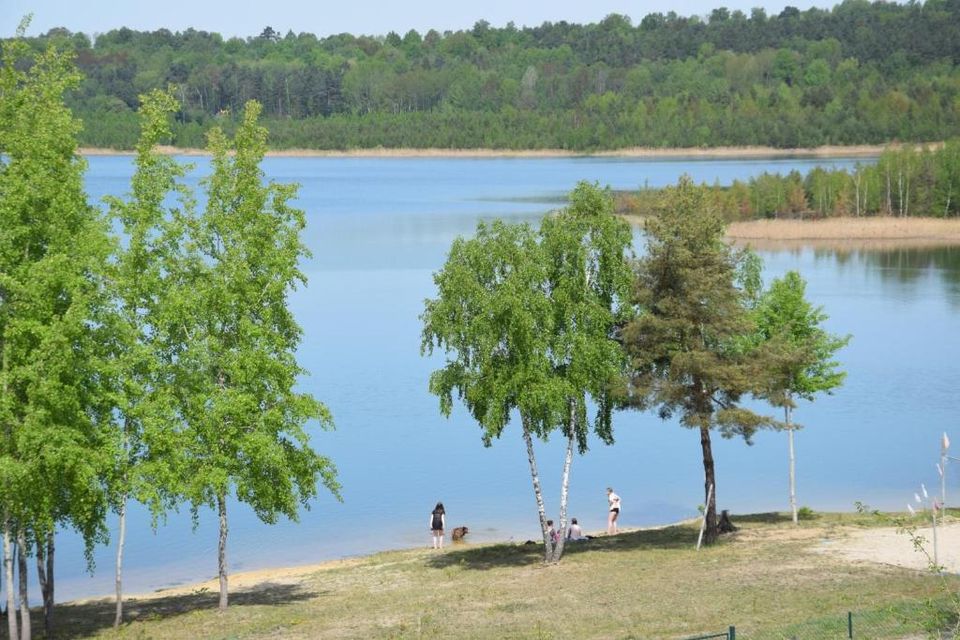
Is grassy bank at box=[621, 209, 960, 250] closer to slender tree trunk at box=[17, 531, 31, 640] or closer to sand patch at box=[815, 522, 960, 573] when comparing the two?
sand patch at box=[815, 522, 960, 573]

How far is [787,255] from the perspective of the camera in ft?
360

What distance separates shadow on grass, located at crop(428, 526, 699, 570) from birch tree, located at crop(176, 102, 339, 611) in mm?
5495

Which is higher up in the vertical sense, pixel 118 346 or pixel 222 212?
pixel 222 212

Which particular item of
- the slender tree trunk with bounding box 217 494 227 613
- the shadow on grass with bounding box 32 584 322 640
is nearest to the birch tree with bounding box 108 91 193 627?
the shadow on grass with bounding box 32 584 322 640

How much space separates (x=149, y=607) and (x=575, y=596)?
890 centimetres

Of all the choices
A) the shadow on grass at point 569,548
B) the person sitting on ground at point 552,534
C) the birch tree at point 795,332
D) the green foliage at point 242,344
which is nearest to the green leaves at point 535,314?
the person sitting on ground at point 552,534

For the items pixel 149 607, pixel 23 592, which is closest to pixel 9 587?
pixel 23 592

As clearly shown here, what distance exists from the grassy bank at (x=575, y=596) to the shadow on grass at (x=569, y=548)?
3.6 inches

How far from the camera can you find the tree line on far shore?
416 ft

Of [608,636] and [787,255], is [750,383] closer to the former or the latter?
[608,636]

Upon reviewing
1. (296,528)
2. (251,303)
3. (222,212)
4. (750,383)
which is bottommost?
(296,528)

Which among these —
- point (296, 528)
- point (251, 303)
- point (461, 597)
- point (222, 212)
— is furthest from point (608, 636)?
point (296, 528)

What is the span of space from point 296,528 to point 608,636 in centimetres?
1930

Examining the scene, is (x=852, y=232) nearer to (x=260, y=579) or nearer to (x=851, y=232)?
(x=851, y=232)
